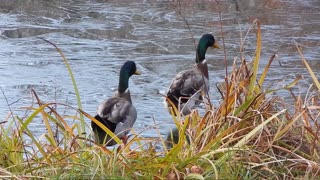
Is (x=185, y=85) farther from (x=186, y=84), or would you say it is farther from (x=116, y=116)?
(x=116, y=116)

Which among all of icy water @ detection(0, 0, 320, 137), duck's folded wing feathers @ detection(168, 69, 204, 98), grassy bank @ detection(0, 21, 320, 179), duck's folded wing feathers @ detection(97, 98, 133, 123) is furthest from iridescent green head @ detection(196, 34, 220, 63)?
grassy bank @ detection(0, 21, 320, 179)

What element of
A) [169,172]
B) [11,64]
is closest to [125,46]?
[11,64]

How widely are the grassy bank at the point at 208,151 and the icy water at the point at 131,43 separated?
2.01 meters

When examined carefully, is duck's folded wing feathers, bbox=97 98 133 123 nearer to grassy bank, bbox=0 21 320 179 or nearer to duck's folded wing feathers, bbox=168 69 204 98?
duck's folded wing feathers, bbox=168 69 204 98

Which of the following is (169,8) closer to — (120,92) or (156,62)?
(156,62)

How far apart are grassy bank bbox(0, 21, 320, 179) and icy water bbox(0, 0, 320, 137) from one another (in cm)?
201

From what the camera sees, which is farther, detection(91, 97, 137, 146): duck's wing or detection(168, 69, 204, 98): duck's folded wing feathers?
detection(168, 69, 204, 98): duck's folded wing feathers

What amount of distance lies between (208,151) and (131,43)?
21.6ft

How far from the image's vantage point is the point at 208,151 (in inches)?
174

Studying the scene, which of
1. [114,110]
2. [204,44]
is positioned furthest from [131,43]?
[114,110]

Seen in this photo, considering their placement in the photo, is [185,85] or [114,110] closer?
[114,110]

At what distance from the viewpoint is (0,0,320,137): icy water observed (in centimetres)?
852

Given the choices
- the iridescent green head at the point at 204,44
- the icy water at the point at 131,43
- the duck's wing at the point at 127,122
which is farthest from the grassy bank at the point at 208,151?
the iridescent green head at the point at 204,44

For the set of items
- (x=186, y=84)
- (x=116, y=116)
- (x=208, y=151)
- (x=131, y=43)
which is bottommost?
(x=131, y=43)
